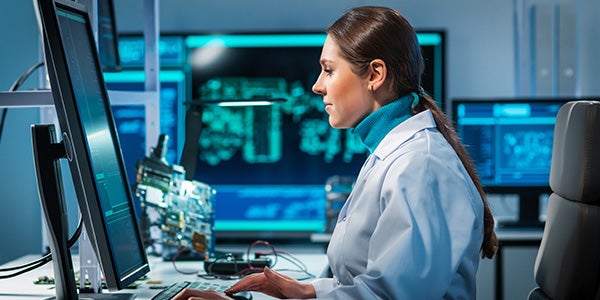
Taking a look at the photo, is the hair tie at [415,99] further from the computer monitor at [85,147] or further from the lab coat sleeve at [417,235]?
the computer monitor at [85,147]

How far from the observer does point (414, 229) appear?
1.36 meters

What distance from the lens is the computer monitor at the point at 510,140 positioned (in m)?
3.80

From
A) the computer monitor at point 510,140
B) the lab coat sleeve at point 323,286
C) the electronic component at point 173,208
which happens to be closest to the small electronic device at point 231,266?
the electronic component at point 173,208

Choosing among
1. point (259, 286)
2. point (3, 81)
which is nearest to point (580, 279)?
point (259, 286)

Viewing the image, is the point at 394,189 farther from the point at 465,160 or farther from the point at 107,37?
the point at 107,37

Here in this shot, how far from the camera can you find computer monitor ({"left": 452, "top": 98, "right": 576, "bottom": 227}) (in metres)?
3.80

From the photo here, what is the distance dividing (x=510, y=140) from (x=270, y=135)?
1.25 meters

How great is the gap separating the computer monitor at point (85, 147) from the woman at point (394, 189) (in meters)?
0.18

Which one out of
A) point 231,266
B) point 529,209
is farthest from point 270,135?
point 231,266

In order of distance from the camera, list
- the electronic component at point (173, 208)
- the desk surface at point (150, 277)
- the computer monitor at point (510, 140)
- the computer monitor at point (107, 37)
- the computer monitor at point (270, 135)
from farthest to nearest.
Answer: the computer monitor at point (270, 135)
the computer monitor at point (510, 140)
the computer monitor at point (107, 37)
the electronic component at point (173, 208)
the desk surface at point (150, 277)

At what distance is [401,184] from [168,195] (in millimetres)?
1000

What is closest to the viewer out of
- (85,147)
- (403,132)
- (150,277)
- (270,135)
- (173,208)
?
(85,147)

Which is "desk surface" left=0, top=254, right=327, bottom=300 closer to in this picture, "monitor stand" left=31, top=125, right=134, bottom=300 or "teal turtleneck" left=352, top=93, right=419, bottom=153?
"monitor stand" left=31, top=125, right=134, bottom=300

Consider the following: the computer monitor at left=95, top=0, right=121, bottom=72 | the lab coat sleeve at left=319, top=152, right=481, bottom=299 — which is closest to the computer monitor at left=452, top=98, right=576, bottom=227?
the computer monitor at left=95, top=0, right=121, bottom=72
